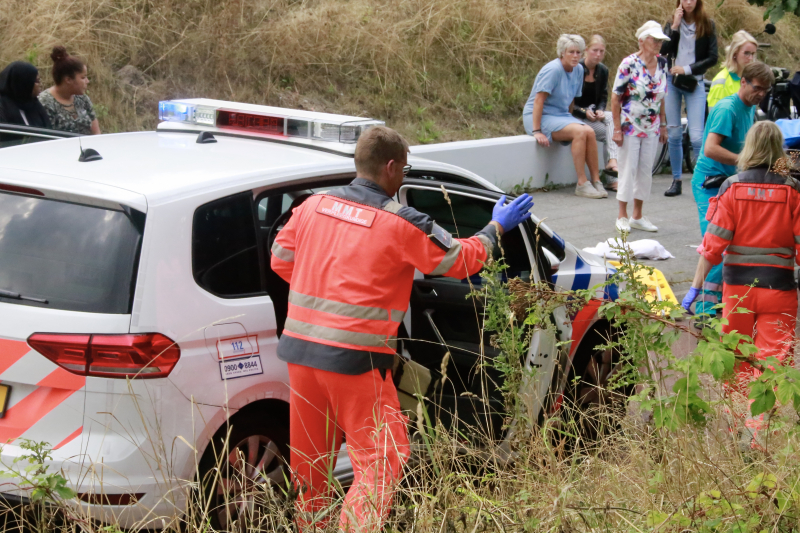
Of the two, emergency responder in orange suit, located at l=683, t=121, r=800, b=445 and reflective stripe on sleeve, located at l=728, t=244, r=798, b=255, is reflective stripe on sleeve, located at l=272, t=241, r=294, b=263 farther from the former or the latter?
reflective stripe on sleeve, located at l=728, t=244, r=798, b=255

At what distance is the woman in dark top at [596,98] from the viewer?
11055 millimetres

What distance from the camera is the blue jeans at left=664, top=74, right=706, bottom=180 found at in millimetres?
10492

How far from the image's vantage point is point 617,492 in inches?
113

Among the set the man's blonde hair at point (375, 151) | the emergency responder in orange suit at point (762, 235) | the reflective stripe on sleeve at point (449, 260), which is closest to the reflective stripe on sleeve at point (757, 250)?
the emergency responder in orange suit at point (762, 235)

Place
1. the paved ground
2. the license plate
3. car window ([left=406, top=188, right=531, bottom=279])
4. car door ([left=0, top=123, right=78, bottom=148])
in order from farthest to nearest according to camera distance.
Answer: the paved ground → car door ([left=0, top=123, right=78, bottom=148]) → car window ([left=406, top=188, right=531, bottom=279]) → the license plate

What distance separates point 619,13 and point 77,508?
44.0 ft

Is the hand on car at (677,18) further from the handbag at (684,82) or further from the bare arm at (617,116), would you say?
the bare arm at (617,116)

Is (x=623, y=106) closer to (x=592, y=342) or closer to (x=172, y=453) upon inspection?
(x=592, y=342)

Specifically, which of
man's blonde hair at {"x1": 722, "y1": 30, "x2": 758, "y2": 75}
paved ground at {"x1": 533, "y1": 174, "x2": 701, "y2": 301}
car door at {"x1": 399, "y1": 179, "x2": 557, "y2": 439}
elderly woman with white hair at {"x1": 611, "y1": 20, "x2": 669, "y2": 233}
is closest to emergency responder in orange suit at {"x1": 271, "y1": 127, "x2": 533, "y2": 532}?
car door at {"x1": 399, "y1": 179, "x2": 557, "y2": 439}

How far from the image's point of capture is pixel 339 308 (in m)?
3.22

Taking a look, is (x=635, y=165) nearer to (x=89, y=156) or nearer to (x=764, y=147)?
(x=764, y=147)

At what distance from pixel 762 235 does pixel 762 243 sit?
4 centimetres

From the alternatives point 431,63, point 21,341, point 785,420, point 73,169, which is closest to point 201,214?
point 73,169

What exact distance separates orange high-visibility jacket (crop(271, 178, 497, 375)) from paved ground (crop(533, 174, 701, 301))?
4.72 meters
